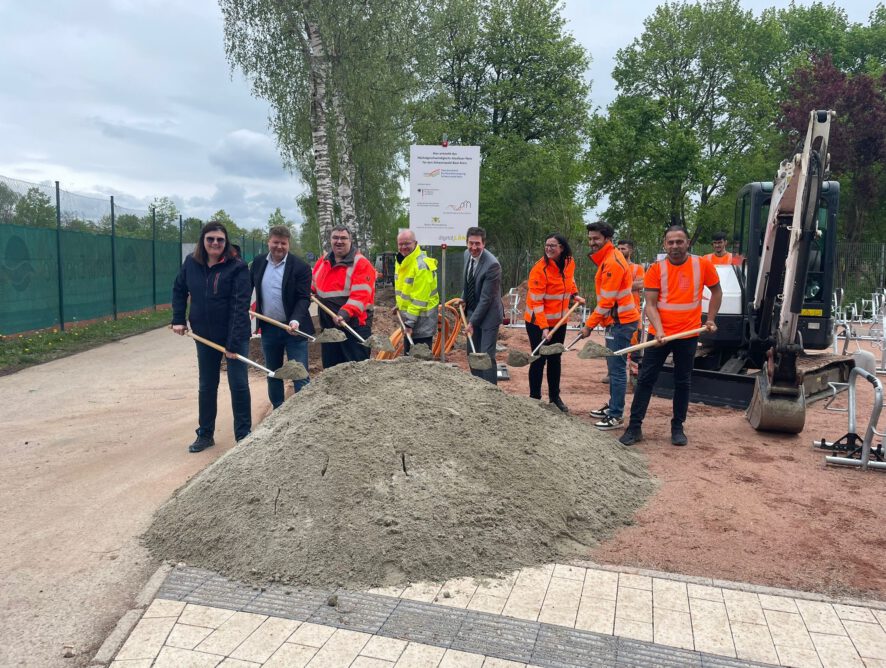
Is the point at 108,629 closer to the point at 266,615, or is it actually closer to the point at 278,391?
the point at 266,615

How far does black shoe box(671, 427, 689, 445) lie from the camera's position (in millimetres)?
5661

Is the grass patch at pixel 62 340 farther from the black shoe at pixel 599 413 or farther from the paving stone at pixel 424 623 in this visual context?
the paving stone at pixel 424 623

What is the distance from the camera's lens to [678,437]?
5.70 metres

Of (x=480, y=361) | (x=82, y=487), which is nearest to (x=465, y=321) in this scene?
(x=480, y=361)

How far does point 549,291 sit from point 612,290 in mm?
607

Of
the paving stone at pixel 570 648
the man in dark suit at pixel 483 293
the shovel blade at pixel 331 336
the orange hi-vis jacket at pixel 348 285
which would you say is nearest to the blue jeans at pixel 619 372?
the man in dark suit at pixel 483 293

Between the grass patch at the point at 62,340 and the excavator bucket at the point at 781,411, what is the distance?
9.14 m

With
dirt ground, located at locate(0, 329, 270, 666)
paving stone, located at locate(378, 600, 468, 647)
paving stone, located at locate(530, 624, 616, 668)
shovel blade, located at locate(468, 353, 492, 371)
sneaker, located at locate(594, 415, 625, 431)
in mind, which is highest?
shovel blade, located at locate(468, 353, 492, 371)

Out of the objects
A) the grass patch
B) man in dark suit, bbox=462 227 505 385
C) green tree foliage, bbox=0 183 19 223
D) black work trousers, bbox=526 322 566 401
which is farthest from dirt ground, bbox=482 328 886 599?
green tree foliage, bbox=0 183 19 223

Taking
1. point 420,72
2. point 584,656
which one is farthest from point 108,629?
point 420,72

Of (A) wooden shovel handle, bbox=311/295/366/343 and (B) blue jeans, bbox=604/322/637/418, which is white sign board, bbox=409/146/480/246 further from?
(B) blue jeans, bbox=604/322/637/418

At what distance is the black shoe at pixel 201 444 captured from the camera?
5.42m

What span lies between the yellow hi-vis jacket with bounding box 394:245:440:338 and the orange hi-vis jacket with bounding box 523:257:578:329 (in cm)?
101

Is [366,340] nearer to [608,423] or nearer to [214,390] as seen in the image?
[214,390]
